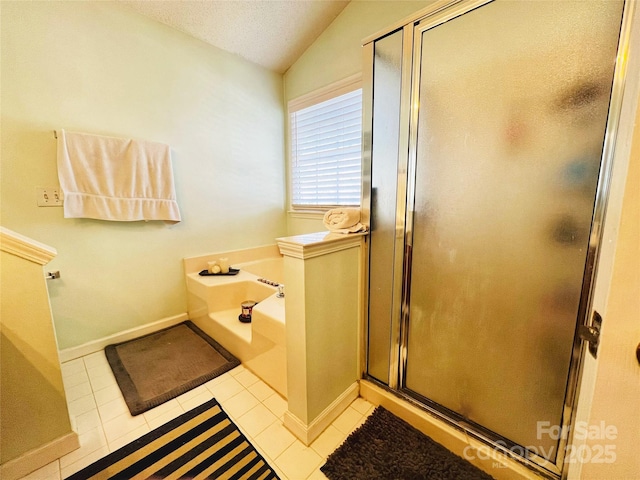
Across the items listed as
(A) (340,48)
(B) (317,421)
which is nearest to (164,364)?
(B) (317,421)

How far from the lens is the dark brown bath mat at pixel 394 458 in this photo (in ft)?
3.50

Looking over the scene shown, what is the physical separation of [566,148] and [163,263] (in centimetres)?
265

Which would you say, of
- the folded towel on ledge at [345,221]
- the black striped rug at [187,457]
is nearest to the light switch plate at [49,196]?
the black striped rug at [187,457]

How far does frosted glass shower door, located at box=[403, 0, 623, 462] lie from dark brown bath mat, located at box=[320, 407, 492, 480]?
0.63ft

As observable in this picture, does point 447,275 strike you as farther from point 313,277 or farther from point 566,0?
point 566,0

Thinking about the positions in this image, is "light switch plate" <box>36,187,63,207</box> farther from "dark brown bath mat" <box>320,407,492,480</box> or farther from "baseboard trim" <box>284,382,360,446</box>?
"dark brown bath mat" <box>320,407,492,480</box>

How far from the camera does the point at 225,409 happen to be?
4.66 feet

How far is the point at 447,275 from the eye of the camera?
1.14 metres

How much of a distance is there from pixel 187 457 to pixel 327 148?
8.16ft

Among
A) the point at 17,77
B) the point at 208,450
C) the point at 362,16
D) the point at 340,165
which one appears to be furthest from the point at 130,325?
the point at 362,16

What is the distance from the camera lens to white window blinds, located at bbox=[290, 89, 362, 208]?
7.62 feet

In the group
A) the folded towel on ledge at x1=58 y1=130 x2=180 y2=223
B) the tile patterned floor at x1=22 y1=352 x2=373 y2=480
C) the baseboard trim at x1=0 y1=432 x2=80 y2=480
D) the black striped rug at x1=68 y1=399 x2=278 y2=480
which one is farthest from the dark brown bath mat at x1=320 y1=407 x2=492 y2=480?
the folded towel on ledge at x1=58 y1=130 x2=180 y2=223

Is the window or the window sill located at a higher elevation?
the window

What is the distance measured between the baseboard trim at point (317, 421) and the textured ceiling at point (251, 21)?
2845mm
